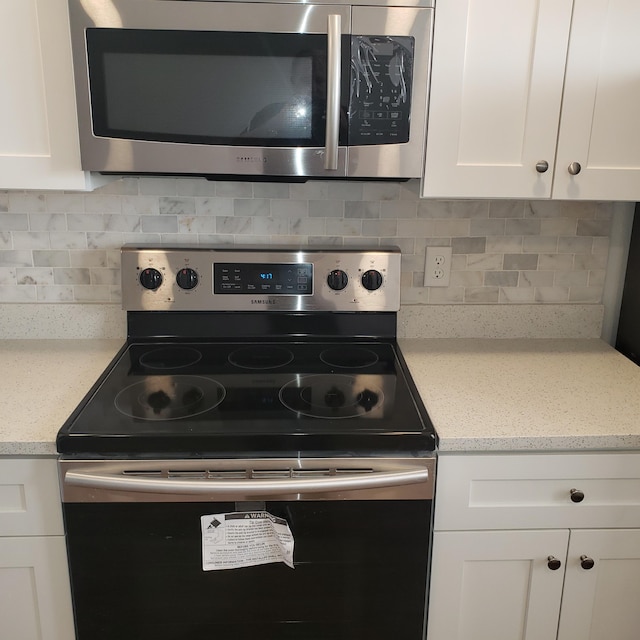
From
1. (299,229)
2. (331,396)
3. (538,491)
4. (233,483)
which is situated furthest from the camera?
(299,229)

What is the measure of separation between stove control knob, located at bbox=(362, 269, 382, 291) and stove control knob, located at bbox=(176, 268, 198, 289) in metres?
0.46

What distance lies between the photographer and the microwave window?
1314 millimetres

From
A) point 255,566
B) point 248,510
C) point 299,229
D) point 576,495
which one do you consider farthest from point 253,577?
point 299,229

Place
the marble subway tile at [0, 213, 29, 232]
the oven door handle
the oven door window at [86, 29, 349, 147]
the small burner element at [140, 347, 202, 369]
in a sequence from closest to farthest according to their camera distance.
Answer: the oven door handle → the oven door window at [86, 29, 349, 147] → the small burner element at [140, 347, 202, 369] → the marble subway tile at [0, 213, 29, 232]

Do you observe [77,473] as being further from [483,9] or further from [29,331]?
[483,9]

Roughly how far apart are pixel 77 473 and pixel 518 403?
94 cm

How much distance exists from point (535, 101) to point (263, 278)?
79cm

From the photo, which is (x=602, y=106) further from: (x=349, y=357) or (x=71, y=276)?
(x=71, y=276)

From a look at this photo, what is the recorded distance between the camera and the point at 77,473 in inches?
47.8

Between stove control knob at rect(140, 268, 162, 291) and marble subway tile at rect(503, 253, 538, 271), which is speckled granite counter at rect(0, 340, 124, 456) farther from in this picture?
marble subway tile at rect(503, 253, 538, 271)

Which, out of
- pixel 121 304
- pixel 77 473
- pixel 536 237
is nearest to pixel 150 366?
pixel 121 304

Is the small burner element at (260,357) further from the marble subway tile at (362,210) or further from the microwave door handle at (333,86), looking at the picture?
the microwave door handle at (333,86)

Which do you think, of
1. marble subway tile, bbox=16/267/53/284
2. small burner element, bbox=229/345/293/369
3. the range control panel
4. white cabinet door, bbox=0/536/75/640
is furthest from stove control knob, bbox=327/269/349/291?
white cabinet door, bbox=0/536/75/640

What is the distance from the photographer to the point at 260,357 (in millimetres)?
1647
